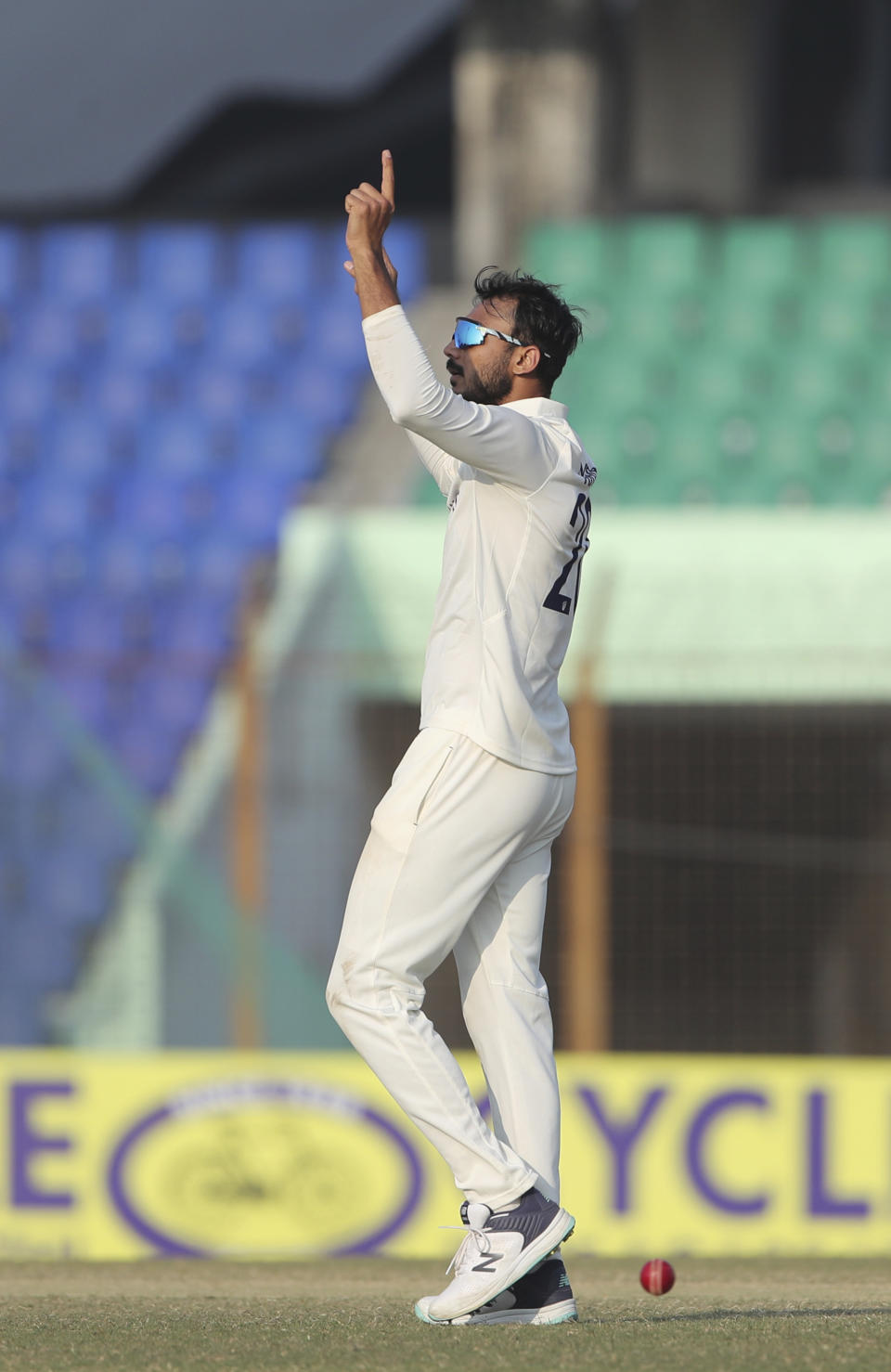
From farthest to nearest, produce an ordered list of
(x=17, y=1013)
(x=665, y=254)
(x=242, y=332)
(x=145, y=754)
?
(x=242, y=332) → (x=665, y=254) → (x=145, y=754) → (x=17, y=1013)

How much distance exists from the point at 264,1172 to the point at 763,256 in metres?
6.13

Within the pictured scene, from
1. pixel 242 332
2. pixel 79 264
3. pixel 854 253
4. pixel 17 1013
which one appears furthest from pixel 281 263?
pixel 17 1013

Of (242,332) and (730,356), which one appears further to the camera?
(242,332)

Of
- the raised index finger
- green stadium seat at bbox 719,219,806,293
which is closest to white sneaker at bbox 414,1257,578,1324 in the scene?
the raised index finger

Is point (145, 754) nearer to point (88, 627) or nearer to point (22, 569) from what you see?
point (88, 627)

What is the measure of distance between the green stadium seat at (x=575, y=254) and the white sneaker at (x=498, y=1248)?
26.4 feet

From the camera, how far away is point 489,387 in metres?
3.45

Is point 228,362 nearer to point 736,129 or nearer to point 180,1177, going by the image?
point 736,129

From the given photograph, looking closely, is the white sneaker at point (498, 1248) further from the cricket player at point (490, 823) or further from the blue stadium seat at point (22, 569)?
the blue stadium seat at point (22, 569)

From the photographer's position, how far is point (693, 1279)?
5.14 m

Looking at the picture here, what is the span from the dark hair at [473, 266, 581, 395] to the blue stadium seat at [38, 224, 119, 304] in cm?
830

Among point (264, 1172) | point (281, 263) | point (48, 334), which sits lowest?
point (264, 1172)

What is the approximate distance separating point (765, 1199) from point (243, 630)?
276cm

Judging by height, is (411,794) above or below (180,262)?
below
